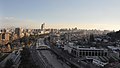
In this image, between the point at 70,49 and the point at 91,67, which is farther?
the point at 70,49

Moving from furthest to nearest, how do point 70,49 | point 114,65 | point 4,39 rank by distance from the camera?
point 4,39 < point 70,49 < point 114,65

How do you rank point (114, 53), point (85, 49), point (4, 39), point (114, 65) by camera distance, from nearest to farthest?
point (114, 65)
point (114, 53)
point (85, 49)
point (4, 39)

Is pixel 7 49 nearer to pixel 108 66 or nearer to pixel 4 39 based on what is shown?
pixel 4 39

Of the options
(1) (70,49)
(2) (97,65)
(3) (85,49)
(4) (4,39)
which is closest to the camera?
(2) (97,65)

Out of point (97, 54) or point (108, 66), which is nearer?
point (108, 66)

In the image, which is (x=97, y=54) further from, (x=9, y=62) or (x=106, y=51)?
(x=9, y=62)

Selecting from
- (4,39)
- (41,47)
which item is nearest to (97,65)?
(41,47)

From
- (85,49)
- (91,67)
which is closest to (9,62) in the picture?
(91,67)

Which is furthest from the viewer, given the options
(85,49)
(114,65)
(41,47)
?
(41,47)
